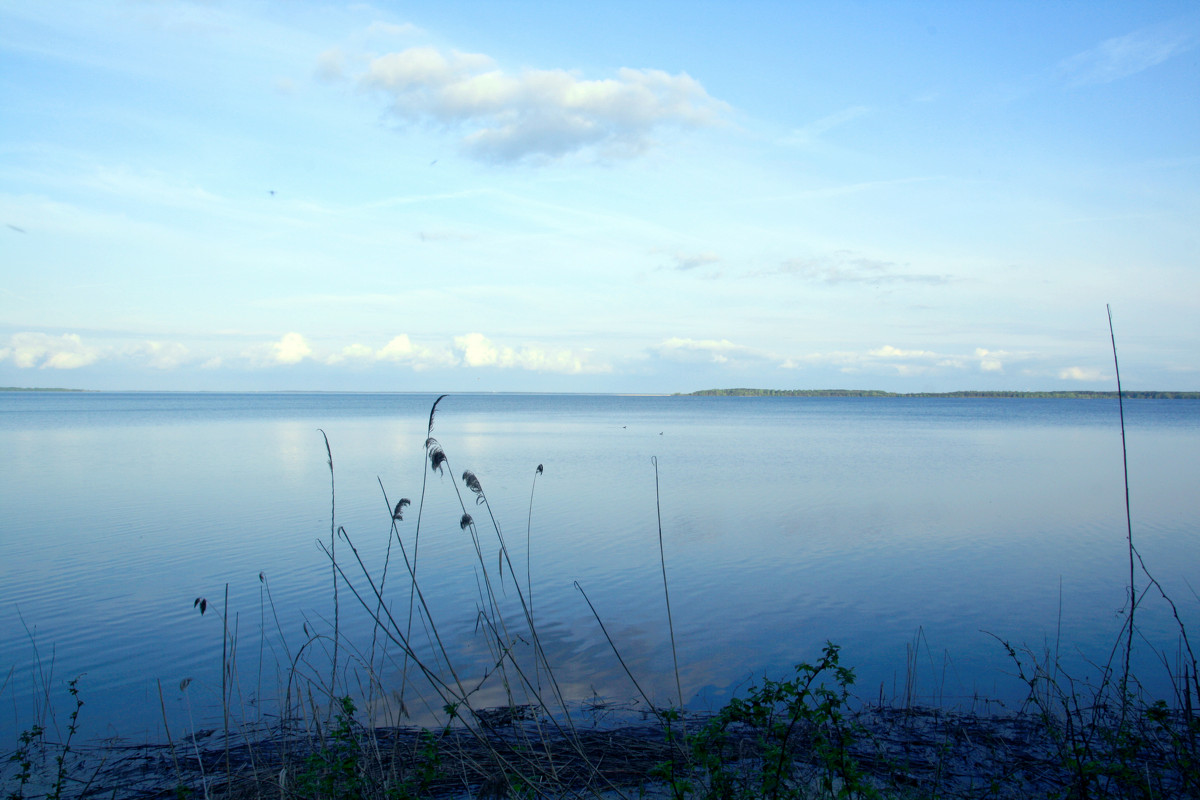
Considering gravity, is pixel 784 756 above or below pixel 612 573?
Answer: above

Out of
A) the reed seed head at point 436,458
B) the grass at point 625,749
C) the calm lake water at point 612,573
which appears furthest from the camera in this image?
the calm lake water at point 612,573

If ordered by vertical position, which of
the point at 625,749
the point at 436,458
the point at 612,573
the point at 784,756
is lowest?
the point at 612,573

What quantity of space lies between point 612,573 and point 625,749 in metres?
6.79

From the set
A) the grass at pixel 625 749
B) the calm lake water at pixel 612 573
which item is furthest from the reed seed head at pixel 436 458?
the calm lake water at pixel 612 573

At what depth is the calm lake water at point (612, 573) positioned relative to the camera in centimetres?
809

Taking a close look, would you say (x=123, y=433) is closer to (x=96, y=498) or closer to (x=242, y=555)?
(x=96, y=498)

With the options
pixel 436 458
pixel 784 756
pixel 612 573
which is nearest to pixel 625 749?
pixel 784 756

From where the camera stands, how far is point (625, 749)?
568 cm

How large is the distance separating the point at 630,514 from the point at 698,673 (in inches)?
403

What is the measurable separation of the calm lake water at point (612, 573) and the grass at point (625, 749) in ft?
1.91

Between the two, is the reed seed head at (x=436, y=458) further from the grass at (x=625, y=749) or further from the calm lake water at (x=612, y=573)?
the calm lake water at (x=612, y=573)

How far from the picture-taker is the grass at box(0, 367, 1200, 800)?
14.5 ft

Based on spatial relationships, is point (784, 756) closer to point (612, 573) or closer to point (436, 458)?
point (436, 458)

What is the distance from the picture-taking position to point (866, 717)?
664cm
